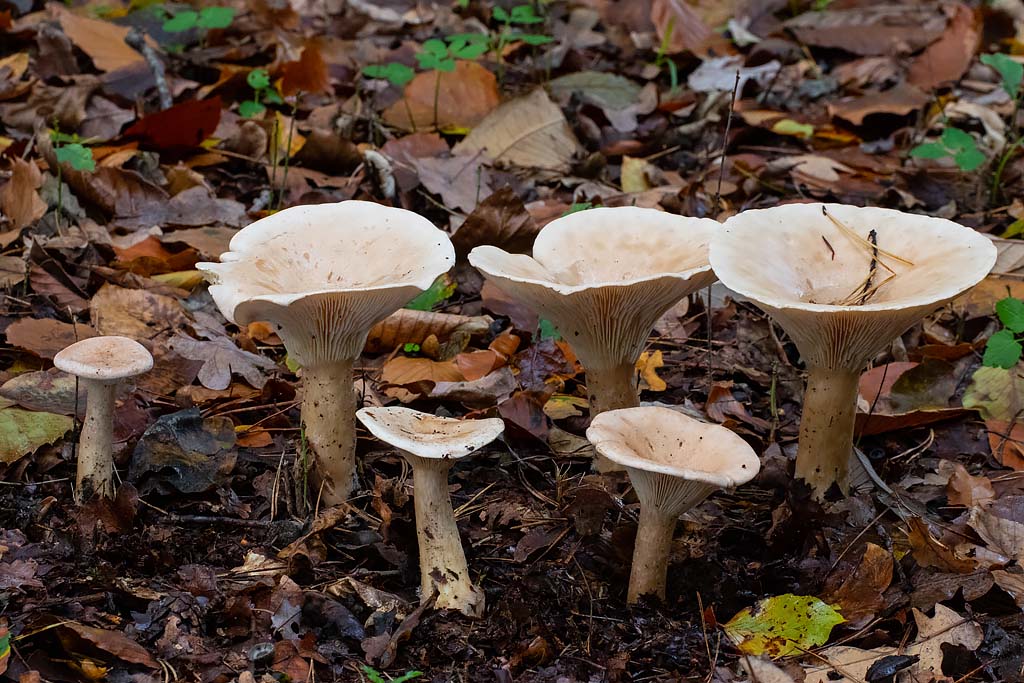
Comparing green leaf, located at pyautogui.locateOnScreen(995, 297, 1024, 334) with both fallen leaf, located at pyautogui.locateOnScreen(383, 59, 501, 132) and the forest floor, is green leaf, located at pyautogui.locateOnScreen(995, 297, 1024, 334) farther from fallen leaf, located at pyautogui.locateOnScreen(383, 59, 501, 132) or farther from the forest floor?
fallen leaf, located at pyautogui.locateOnScreen(383, 59, 501, 132)

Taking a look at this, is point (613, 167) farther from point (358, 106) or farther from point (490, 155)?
point (358, 106)

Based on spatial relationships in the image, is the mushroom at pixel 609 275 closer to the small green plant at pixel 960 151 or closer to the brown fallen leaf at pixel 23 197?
the small green plant at pixel 960 151

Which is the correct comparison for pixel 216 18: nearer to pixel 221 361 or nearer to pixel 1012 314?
pixel 221 361

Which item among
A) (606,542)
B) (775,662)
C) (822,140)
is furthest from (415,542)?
(822,140)

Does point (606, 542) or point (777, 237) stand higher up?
point (777, 237)

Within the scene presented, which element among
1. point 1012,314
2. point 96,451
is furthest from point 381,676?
point 1012,314

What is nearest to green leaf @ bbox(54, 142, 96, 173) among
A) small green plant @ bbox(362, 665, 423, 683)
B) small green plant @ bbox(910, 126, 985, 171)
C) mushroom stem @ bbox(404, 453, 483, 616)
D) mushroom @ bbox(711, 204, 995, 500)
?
mushroom stem @ bbox(404, 453, 483, 616)
